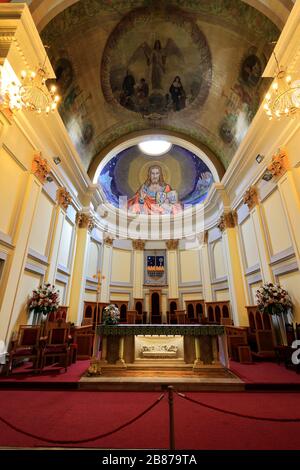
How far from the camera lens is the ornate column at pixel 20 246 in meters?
5.46

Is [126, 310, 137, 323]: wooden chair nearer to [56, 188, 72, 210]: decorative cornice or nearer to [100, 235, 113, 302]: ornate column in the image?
[100, 235, 113, 302]: ornate column

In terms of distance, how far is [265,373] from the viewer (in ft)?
16.8

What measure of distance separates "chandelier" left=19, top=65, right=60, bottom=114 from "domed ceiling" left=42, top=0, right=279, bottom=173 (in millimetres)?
3661

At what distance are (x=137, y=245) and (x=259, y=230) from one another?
8.53 m

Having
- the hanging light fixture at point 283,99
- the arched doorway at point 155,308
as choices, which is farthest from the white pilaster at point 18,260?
the arched doorway at point 155,308

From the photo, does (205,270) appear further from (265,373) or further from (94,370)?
(94,370)

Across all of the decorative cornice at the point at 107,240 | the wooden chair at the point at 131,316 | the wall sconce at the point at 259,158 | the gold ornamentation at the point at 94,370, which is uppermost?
the wall sconce at the point at 259,158

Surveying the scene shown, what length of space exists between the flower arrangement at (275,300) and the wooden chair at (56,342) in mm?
5813

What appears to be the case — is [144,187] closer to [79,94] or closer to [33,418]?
[79,94]

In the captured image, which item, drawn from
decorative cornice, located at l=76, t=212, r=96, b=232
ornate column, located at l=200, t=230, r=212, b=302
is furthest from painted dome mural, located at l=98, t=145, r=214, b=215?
decorative cornice, located at l=76, t=212, r=96, b=232

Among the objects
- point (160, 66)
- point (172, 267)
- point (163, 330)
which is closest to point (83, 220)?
point (172, 267)

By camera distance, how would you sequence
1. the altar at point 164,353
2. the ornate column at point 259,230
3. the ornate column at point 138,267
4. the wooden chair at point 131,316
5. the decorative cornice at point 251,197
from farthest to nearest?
the ornate column at point 138,267 → the wooden chair at point 131,316 → the decorative cornice at point 251,197 → the ornate column at point 259,230 → the altar at point 164,353

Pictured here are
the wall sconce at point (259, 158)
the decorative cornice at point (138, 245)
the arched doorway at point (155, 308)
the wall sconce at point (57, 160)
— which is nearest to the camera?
the wall sconce at point (259, 158)

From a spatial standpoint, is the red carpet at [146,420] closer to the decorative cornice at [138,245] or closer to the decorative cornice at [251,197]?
the decorative cornice at [251,197]
